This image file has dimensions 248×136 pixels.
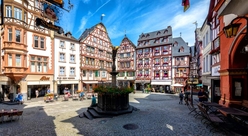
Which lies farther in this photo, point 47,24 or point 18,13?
point 18,13

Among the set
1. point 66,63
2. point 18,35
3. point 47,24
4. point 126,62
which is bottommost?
point 66,63

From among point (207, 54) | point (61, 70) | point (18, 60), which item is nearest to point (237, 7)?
point (207, 54)

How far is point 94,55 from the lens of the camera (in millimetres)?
28578

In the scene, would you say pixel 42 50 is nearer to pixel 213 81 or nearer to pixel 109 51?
pixel 109 51

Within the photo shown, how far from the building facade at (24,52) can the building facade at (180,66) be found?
24.6 m

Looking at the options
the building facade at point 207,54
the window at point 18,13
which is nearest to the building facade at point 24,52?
the window at point 18,13

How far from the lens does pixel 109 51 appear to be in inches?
1287

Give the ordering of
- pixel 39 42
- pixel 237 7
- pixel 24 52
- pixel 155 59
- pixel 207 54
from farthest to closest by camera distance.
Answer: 1. pixel 155 59
2. pixel 39 42
3. pixel 24 52
4. pixel 207 54
5. pixel 237 7

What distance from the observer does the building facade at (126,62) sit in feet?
113

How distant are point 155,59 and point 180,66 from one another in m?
6.07

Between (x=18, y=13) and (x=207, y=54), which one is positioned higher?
(x=18, y=13)

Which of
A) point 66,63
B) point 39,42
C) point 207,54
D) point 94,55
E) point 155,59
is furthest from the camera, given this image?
point 155,59

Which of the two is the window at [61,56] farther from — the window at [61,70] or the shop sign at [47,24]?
the shop sign at [47,24]

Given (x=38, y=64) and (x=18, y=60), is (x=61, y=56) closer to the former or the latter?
(x=38, y=64)
